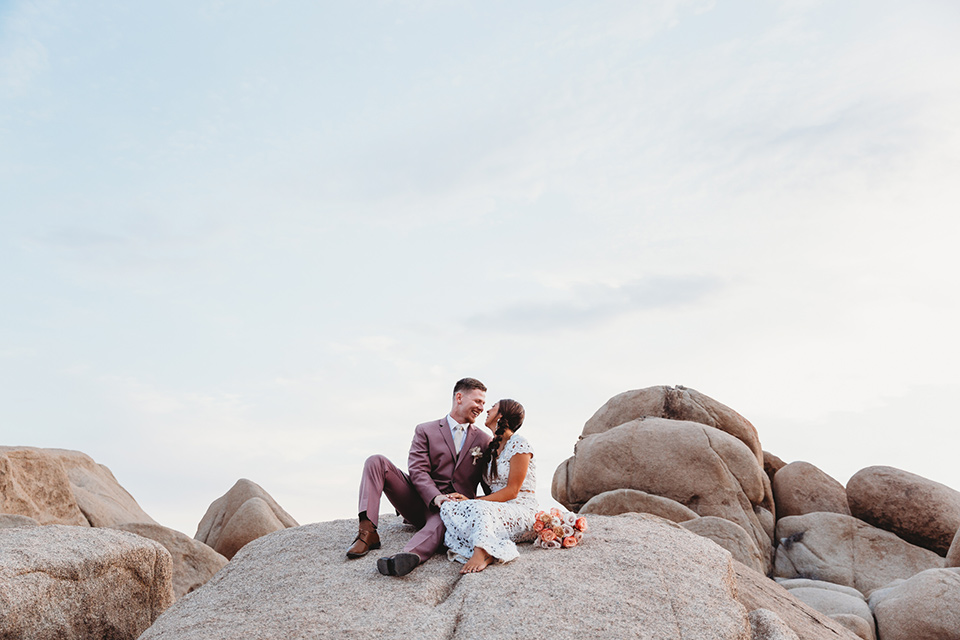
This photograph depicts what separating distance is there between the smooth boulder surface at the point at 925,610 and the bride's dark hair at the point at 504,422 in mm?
9061

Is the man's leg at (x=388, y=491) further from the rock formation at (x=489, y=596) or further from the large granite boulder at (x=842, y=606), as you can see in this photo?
the large granite boulder at (x=842, y=606)

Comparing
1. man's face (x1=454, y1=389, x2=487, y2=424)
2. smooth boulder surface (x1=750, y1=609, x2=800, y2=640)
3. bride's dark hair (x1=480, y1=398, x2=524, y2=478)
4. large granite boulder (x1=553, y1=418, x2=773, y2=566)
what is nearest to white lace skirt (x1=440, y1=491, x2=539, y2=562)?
bride's dark hair (x1=480, y1=398, x2=524, y2=478)

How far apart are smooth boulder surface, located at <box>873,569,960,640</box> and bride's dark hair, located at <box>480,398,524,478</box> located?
906 cm

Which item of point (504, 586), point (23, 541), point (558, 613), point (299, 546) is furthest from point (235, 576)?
point (558, 613)

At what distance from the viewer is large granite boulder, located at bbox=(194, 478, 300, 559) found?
17.6 metres

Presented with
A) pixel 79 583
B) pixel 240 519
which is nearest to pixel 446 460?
pixel 79 583

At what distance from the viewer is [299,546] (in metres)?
9.34

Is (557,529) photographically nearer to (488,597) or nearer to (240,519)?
(488,597)

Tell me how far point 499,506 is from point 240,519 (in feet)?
35.5

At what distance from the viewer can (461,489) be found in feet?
30.5

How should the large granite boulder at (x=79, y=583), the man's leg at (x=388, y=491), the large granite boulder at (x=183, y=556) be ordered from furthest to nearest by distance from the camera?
the large granite boulder at (x=183, y=556)
the man's leg at (x=388, y=491)
the large granite boulder at (x=79, y=583)

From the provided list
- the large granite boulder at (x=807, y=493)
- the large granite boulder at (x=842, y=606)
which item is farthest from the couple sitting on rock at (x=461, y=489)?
the large granite boulder at (x=807, y=493)

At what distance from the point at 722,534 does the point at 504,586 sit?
10.3m

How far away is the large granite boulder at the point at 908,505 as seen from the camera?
19.7m
